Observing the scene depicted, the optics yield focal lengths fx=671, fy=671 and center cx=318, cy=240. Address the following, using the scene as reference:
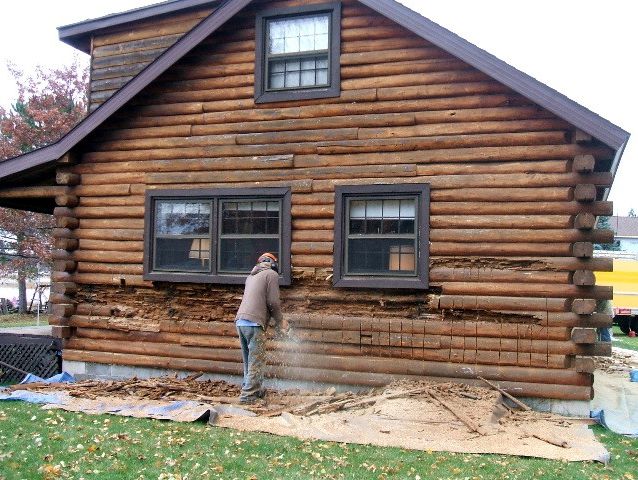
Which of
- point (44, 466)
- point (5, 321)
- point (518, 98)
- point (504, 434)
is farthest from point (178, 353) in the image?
point (5, 321)

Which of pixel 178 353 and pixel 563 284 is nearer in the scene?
pixel 563 284

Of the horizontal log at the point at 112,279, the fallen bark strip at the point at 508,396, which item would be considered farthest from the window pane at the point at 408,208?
the horizontal log at the point at 112,279

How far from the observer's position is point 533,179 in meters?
9.72

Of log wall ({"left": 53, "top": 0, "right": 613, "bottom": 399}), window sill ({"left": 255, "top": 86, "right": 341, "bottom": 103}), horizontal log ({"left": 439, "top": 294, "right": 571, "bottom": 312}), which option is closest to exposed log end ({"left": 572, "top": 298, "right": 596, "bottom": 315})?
log wall ({"left": 53, "top": 0, "right": 613, "bottom": 399})

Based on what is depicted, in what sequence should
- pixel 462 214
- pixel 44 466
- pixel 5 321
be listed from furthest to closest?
pixel 5 321 → pixel 462 214 → pixel 44 466

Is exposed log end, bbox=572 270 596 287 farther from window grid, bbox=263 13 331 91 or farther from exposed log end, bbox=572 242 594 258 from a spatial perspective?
window grid, bbox=263 13 331 91

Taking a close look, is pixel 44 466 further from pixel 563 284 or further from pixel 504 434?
pixel 563 284

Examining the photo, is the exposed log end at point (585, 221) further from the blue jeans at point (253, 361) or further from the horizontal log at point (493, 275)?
the blue jeans at point (253, 361)

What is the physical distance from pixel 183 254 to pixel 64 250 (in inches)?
90.0

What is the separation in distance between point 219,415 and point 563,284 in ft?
16.8

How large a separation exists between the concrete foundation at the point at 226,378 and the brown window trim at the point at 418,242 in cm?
166

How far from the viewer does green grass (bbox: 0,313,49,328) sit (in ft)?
89.4

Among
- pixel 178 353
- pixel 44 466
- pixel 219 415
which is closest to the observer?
pixel 44 466

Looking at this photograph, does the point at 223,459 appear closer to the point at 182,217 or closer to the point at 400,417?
the point at 400,417
